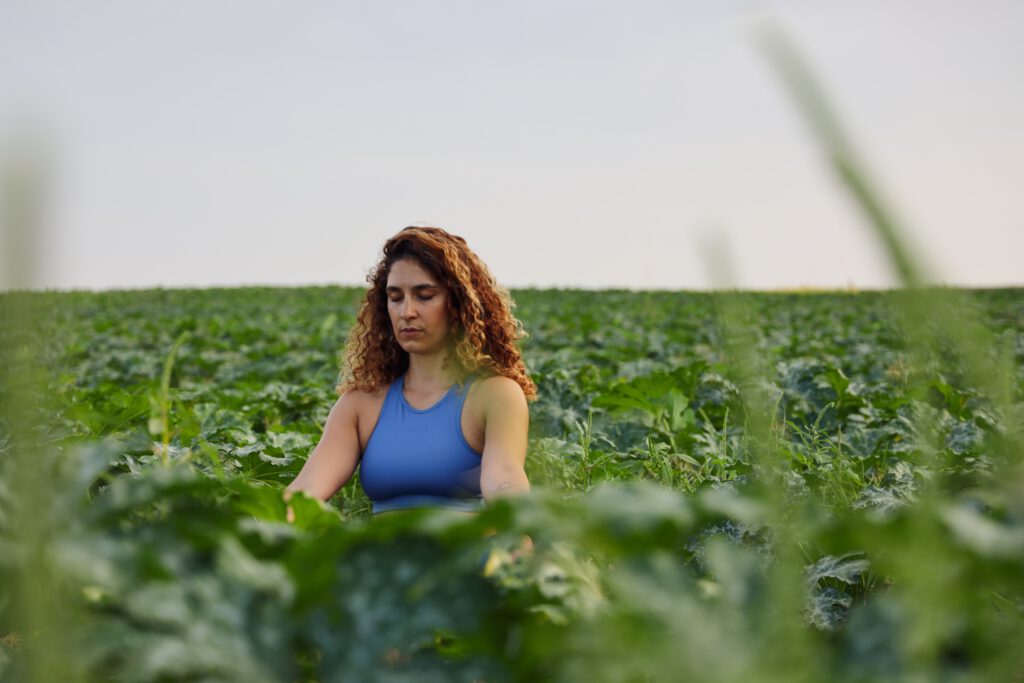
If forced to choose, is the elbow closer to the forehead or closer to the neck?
the neck

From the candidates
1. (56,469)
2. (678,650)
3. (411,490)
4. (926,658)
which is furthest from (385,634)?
(411,490)

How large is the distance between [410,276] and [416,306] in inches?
4.6

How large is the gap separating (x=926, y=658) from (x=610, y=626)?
1.17 ft

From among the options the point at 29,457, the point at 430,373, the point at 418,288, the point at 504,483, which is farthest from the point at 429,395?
the point at 29,457

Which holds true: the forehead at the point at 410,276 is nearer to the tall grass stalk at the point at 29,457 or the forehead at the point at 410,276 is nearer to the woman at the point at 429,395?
the woman at the point at 429,395

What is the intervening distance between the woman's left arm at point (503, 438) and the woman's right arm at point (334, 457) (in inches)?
21.2

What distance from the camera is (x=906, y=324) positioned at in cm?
67

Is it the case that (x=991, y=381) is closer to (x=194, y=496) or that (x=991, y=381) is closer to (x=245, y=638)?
(x=245, y=638)

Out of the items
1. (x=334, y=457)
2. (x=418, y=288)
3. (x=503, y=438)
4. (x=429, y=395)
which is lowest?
(x=334, y=457)

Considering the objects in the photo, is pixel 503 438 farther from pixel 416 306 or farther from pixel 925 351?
pixel 925 351

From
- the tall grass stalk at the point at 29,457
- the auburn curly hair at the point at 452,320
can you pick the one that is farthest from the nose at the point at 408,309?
the tall grass stalk at the point at 29,457

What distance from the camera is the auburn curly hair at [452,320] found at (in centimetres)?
341

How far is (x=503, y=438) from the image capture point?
10.1 feet

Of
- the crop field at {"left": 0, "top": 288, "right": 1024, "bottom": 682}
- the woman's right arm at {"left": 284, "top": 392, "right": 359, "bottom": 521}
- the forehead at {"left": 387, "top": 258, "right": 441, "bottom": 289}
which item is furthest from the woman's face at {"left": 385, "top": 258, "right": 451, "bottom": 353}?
the crop field at {"left": 0, "top": 288, "right": 1024, "bottom": 682}
